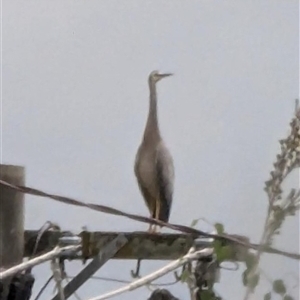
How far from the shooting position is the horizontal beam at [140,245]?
97cm

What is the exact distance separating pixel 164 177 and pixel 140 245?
0.15 metres

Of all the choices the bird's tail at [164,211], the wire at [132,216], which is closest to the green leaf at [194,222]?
the bird's tail at [164,211]

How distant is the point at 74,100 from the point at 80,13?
129 mm

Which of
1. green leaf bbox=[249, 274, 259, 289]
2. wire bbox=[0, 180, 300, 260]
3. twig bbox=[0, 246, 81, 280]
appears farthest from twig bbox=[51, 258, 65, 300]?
green leaf bbox=[249, 274, 259, 289]

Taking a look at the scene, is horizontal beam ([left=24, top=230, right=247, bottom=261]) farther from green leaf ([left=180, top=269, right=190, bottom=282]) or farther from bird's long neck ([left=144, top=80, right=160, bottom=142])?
bird's long neck ([left=144, top=80, right=160, bottom=142])

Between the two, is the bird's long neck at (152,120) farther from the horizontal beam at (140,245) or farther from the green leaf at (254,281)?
the green leaf at (254,281)

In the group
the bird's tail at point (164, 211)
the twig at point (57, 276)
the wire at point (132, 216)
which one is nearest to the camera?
the wire at point (132, 216)

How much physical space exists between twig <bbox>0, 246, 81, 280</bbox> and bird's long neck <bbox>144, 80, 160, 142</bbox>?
21cm

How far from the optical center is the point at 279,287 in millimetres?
917

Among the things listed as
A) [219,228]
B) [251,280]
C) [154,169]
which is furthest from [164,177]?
[251,280]

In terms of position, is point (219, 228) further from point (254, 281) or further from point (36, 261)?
point (36, 261)

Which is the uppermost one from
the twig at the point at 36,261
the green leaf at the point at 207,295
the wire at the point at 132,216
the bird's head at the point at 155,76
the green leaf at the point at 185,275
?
the bird's head at the point at 155,76

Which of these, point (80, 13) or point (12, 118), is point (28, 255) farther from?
point (80, 13)

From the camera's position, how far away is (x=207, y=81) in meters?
1.12
